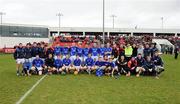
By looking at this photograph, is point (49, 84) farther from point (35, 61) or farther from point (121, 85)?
point (35, 61)

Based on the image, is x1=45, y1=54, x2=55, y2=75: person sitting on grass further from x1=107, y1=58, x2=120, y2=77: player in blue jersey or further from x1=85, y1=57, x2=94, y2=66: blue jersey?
x1=107, y1=58, x2=120, y2=77: player in blue jersey

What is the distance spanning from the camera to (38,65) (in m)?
20.3

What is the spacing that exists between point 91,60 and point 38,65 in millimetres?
2669

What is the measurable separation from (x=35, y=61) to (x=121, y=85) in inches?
233

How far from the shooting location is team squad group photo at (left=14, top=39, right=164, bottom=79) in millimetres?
20172

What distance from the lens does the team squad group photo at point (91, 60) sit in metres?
20.2

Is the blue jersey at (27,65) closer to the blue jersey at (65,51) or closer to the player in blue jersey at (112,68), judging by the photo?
the blue jersey at (65,51)

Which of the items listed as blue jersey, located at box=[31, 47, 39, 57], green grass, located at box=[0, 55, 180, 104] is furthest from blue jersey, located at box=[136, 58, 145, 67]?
blue jersey, located at box=[31, 47, 39, 57]

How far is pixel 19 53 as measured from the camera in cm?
2008

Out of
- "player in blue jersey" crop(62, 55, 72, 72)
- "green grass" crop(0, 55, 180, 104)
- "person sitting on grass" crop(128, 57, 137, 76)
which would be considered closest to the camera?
"green grass" crop(0, 55, 180, 104)

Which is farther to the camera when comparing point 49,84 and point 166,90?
point 49,84

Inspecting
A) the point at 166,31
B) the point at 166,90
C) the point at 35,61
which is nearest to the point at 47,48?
the point at 35,61

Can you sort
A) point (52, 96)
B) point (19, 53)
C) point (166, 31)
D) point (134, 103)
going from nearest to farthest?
point (134, 103)
point (52, 96)
point (19, 53)
point (166, 31)

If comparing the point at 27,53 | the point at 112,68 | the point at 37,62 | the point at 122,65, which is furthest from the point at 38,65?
the point at 122,65
